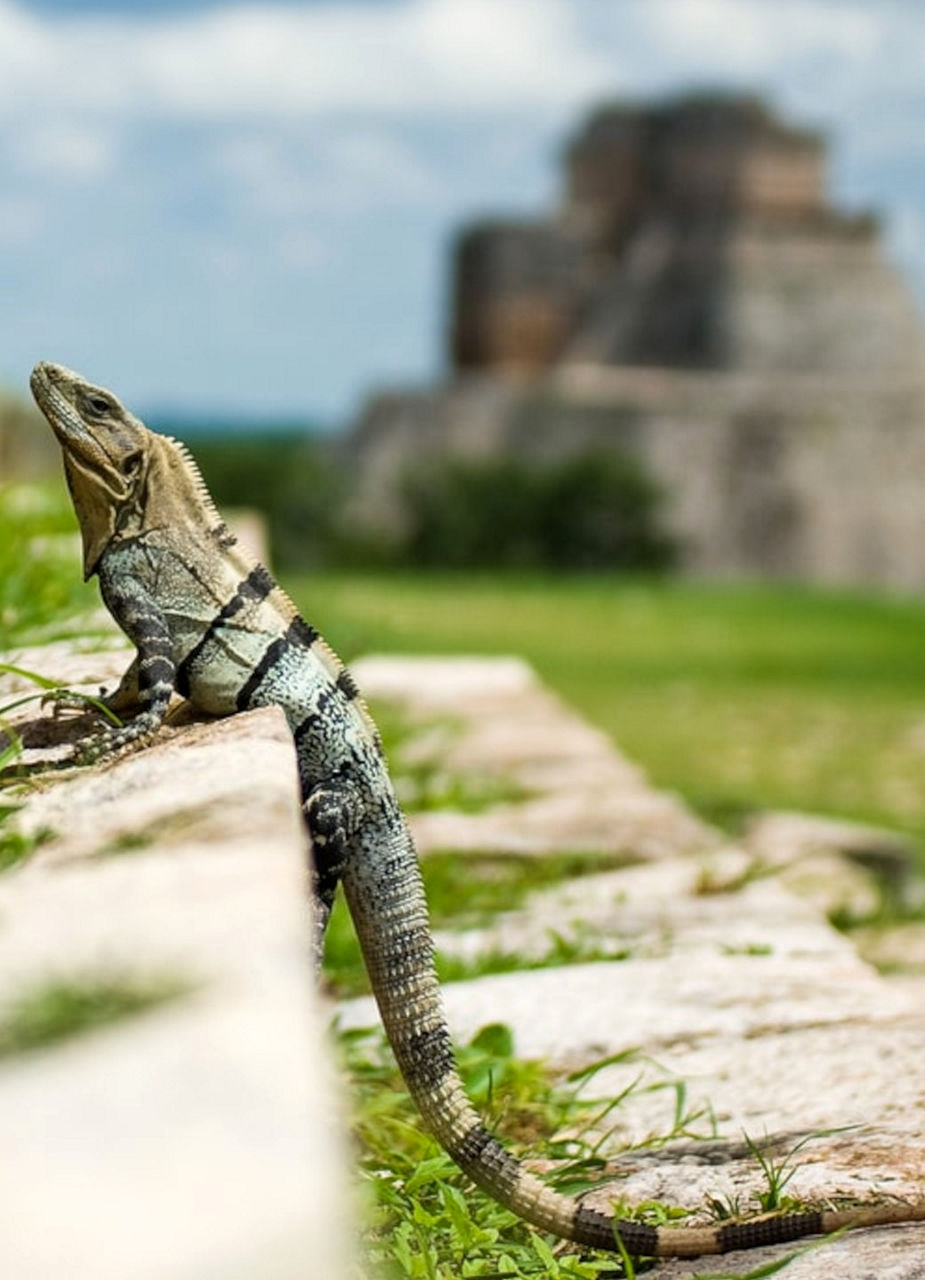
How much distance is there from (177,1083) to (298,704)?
95 cm

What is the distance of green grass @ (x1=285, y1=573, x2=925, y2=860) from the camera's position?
8609 mm

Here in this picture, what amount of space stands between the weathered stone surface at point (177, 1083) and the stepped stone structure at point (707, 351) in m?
31.8

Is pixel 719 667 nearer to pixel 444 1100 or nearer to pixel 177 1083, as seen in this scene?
pixel 444 1100

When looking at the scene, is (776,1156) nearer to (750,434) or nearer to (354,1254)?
(354,1254)

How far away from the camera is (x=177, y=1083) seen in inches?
45.8

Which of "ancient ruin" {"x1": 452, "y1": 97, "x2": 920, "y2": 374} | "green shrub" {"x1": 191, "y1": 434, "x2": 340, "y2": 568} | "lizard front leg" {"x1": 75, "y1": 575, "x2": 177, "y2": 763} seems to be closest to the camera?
"lizard front leg" {"x1": 75, "y1": 575, "x2": 177, "y2": 763}

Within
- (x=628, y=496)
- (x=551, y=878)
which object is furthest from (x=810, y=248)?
(x=551, y=878)

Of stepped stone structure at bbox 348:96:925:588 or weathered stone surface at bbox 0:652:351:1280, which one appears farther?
stepped stone structure at bbox 348:96:925:588

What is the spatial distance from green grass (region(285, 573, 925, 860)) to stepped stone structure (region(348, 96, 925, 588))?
43.2ft

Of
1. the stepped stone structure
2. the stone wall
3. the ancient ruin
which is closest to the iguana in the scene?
the stepped stone structure

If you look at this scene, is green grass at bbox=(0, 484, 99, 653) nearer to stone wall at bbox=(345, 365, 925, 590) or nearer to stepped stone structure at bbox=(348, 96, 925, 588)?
stepped stone structure at bbox=(348, 96, 925, 588)

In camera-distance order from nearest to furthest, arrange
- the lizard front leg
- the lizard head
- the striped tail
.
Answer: the striped tail < the lizard front leg < the lizard head

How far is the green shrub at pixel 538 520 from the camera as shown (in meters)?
29.9

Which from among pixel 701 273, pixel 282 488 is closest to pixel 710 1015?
pixel 282 488
